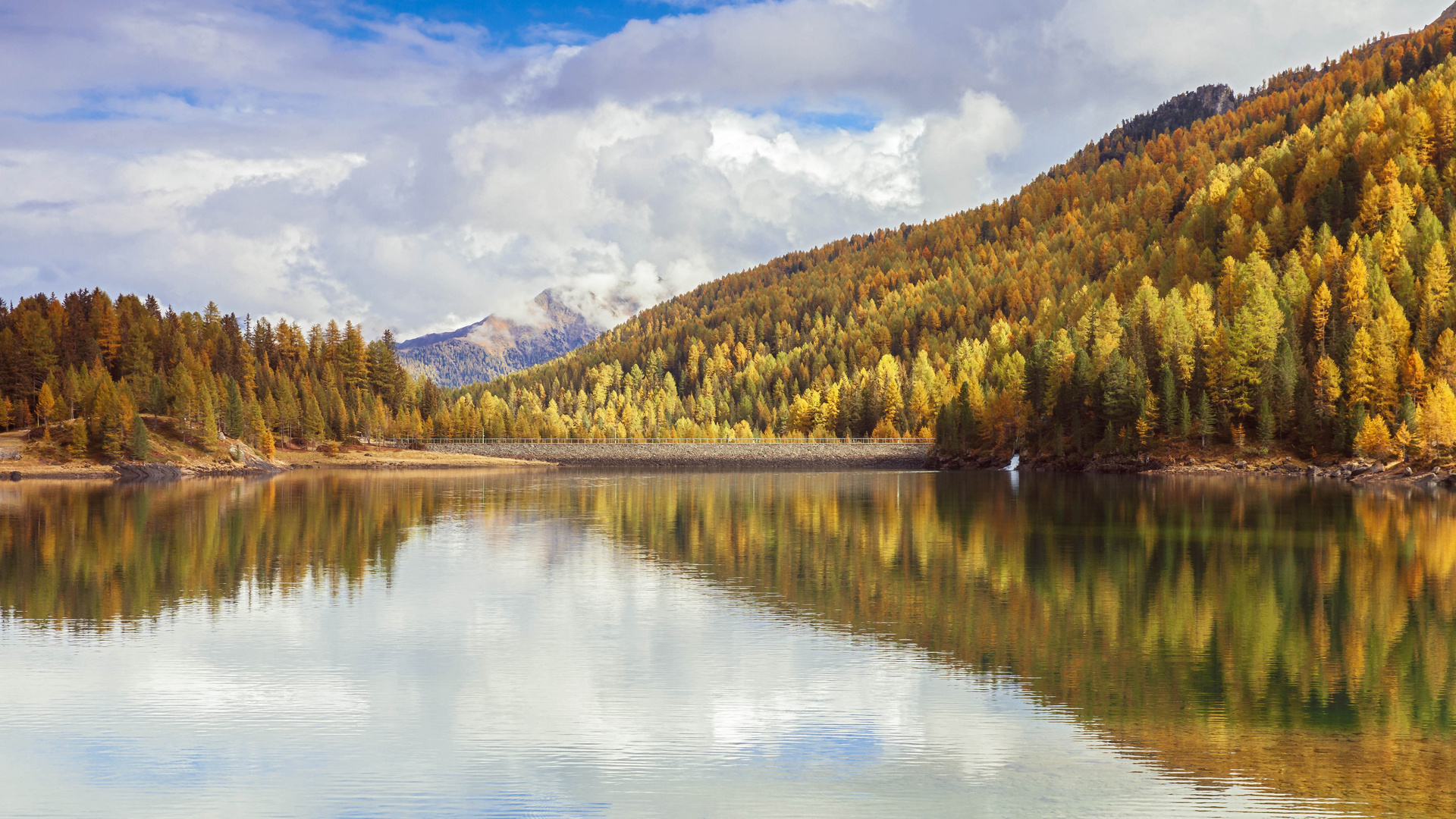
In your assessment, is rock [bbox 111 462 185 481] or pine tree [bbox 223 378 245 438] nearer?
rock [bbox 111 462 185 481]

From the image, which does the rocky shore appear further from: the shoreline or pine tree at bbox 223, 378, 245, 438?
pine tree at bbox 223, 378, 245, 438

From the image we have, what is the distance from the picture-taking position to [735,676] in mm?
24188

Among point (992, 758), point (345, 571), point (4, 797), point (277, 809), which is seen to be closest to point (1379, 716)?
point (992, 758)

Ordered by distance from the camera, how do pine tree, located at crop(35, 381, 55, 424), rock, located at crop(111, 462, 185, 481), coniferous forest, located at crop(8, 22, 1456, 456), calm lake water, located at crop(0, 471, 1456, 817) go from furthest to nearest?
pine tree, located at crop(35, 381, 55, 424) → rock, located at crop(111, 462, 185, 481) → coniferous forest, located at crop(8, 22, 1456, 456) → calm lake water, located at crop(0, 471, 1456, 817)

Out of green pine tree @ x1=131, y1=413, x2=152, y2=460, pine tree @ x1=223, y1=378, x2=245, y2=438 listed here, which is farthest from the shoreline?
pine tree @ x1=223, y1=378, x2=245, y2=438

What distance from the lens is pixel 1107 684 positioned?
75.8 ft

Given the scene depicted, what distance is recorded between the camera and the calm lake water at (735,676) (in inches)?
Result: 684

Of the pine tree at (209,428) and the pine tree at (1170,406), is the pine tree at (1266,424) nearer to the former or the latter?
the pine tree at (1170,406)

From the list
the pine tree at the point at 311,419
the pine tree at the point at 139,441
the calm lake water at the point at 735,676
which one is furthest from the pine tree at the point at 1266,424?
the pine tree at the point at 311,419

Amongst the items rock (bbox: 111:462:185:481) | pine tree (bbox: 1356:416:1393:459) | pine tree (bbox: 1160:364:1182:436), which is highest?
pine tree (bbox: 1160:364:1182:436)

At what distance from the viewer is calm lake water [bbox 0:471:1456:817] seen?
57.0ft

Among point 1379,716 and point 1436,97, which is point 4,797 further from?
point 1436,97

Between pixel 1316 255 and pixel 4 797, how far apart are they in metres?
155

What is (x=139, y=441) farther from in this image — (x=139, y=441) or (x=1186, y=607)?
(x=1186, y=607)
